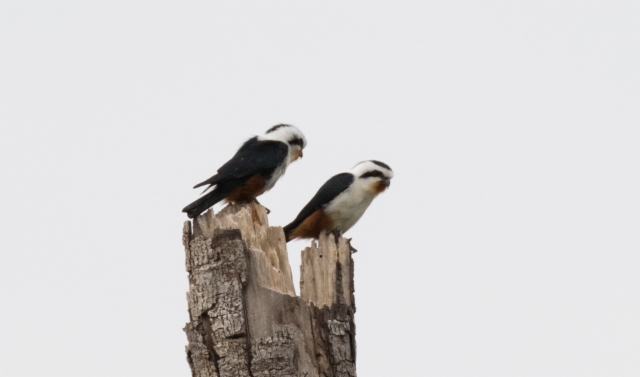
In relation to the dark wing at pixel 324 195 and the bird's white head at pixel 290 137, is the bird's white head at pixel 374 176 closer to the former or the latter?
the dark wing at pixel 324 195

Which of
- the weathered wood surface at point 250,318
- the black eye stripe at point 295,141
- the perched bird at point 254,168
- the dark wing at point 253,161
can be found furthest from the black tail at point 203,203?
the weathered wood surface at point 250,318

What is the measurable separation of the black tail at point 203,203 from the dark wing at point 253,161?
0.13 meters

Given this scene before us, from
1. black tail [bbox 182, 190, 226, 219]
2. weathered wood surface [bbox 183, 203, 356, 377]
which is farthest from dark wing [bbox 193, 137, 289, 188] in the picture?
weathered wood surface [bbox 183, 203, 356, 377]

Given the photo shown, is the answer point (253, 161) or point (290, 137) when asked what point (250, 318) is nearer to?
point (253, 161)

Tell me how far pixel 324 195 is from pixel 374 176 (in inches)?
29.0

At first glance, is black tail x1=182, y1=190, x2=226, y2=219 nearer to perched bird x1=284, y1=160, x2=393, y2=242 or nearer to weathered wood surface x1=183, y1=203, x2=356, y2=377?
perched bird x1=284, y1=160, x2=393, y2=242

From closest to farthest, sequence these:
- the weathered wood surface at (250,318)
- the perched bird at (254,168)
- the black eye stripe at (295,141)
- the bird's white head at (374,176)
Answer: the weathered wood surface at (250,318) → the perched bird at (254,168) → the bird's white head at (374,176) → the black eye stripe at (295,141)

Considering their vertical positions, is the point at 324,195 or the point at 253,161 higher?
the point at 253,161

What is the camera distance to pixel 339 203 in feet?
33.4

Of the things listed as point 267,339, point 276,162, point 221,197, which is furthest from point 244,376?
point 276,162

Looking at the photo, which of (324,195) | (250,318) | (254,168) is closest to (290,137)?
(324,195)

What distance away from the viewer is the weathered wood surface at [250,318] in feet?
19.5

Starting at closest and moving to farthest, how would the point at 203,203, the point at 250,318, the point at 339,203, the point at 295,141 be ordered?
the point at 250,318 → the point at 203,203 → the point at 339,203 → the point at 295,141

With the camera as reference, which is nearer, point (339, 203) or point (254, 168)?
point (254, 168)
